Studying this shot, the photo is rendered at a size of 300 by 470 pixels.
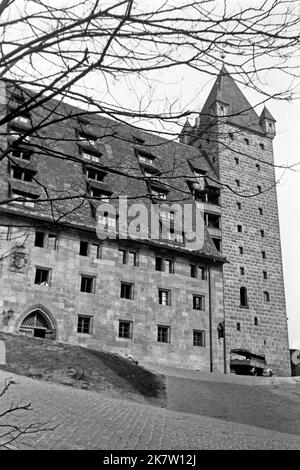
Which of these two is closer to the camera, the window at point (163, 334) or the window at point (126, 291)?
the window at point (126, 291)

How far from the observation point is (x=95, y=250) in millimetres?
27188

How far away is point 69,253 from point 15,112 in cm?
2344

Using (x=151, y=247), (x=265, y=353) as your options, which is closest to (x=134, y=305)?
(x=151, y=247)

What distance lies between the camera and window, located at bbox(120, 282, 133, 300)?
90.4ft

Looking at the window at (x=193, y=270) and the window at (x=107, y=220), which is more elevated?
the window at (x=107, y=220)

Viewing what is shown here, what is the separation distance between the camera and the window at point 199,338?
28891 mm

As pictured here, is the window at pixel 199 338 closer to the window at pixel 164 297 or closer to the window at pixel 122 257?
the window at pixel 164 297

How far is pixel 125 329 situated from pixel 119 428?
55.9 feet

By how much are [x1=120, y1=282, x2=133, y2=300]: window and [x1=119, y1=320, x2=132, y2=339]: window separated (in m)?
1.43

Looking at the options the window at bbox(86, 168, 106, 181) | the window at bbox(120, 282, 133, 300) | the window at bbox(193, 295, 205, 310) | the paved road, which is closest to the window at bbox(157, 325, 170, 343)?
the window at bbox(120, 282, 133, 300)

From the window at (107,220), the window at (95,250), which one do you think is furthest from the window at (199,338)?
the window at (107,220)

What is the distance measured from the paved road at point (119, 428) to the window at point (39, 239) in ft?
36.8
